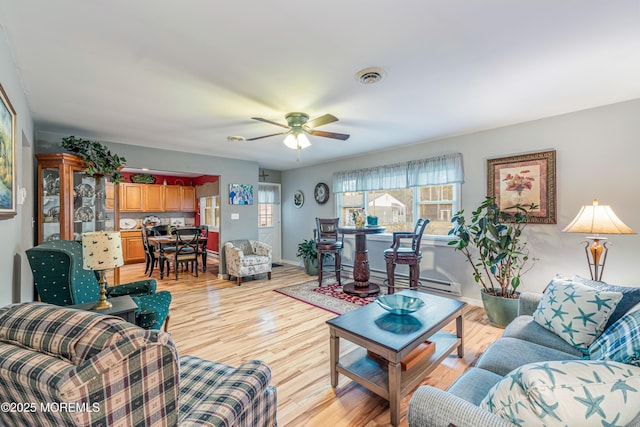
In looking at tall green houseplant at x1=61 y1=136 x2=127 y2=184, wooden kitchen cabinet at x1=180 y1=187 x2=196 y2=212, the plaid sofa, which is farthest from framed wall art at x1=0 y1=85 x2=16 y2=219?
wooden kitchen cabinet at x1=180 y1=187 x2=196 y2=212

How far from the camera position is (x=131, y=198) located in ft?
22.7

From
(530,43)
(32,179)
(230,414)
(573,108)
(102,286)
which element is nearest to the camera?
(230,414)

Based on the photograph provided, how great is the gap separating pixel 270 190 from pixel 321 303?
375cm

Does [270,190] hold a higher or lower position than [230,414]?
higher

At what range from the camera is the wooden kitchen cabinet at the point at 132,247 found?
6.75 meters

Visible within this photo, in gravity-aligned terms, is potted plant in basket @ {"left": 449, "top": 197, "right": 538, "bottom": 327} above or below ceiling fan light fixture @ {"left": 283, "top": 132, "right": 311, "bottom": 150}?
below

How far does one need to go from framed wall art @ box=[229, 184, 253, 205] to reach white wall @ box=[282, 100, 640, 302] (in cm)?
344

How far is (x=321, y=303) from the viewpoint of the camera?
3.81m

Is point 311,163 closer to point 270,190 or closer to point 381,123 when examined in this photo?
point 270,190

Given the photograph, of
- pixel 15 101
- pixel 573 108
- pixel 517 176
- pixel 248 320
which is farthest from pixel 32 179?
pixel 573 108

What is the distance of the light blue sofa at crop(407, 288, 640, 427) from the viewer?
3.26 feet

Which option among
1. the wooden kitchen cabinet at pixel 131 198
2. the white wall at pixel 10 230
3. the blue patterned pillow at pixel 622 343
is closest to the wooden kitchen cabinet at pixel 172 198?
the wooden kitchen cabinet at pixel 131 198

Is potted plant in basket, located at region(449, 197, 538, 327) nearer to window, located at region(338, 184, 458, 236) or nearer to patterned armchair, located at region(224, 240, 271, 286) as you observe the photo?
window, located at region(338, 184, 458, 236)

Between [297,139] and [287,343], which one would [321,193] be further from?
[287,343]
